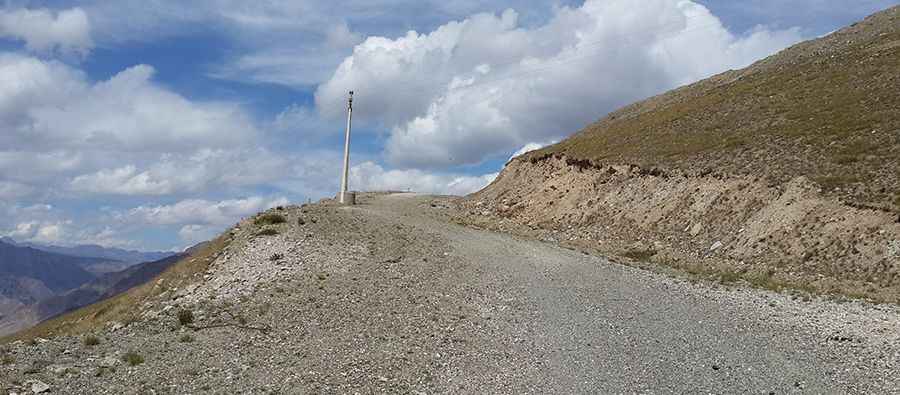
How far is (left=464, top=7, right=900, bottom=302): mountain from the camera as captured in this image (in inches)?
1088

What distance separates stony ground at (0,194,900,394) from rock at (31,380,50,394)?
0.14 feet

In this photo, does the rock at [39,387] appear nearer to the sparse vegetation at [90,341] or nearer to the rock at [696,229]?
the sparse vegetation at [90,341]

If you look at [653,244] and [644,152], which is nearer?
[653,244]

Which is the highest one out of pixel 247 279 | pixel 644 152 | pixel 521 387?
pixel 644 152

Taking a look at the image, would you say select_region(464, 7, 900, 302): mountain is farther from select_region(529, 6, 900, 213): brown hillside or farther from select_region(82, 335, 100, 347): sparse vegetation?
select_region(82, 335, 100, 347): sparse vegetation

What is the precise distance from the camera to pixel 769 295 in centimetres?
2386

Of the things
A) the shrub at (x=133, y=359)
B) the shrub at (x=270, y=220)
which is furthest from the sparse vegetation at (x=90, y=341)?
the shrub at (x=270, y=220)

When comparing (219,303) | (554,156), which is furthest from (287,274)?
(554,156)

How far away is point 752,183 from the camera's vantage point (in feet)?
118

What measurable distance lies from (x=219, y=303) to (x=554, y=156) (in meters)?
42.0

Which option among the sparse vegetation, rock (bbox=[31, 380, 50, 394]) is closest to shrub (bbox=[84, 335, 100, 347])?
the sparse vegetation

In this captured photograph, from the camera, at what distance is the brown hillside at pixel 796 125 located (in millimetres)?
34438

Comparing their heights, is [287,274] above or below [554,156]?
below

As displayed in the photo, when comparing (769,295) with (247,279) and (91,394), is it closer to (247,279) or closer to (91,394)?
(247,279)
